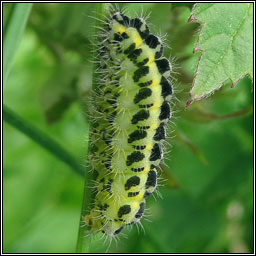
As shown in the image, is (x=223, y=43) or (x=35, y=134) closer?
(x=223, y=43)

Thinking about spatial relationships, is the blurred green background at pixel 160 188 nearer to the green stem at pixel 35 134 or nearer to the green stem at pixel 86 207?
the green stem at pixel 35 134

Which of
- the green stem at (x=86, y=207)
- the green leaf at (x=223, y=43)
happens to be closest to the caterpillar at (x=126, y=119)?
the green stem at (x=86, y=207)

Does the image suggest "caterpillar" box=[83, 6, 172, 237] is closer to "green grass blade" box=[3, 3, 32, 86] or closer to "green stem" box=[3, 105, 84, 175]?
"green stem" box=[3, 105, 84, 175]

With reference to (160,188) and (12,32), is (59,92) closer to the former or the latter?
(12,32)

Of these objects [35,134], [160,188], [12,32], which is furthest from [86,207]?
[160,188]

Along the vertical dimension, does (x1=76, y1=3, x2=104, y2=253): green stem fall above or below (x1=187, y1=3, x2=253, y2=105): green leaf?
below

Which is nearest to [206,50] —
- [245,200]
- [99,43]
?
[99,43]

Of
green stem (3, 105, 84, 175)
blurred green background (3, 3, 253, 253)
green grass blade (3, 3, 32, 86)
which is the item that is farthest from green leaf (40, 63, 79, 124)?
green grass blade (3, 3, 32, 86)
